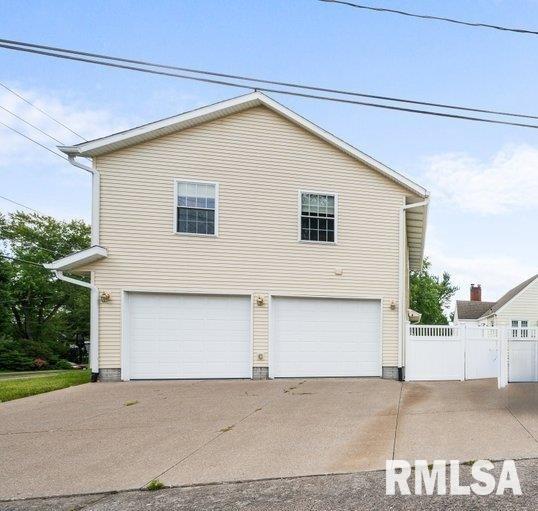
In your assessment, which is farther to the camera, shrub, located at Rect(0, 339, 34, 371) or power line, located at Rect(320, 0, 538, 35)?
shrub, located at Rect(0, 339, 34, 371)

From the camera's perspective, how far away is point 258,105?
42.1 feet

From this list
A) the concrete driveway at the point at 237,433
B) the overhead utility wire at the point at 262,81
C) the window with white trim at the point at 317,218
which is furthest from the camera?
the window with white trim at the point at 317,218

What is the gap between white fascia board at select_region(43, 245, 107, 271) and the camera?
435 inches

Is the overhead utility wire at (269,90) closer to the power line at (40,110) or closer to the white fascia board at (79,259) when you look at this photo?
the white fascia board at (79,259)

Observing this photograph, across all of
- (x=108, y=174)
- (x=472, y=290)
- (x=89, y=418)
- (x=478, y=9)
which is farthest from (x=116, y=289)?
(x=472, y=290)

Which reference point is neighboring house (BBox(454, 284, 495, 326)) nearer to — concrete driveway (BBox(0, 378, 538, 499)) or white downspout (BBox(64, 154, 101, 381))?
concrete driveway (BBox(0, 378, 538, 499))

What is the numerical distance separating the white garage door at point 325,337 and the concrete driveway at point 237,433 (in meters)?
2.14

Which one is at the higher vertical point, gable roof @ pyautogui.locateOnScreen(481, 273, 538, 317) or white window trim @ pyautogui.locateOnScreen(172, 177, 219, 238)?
white window trim @ pyautogui.locateOnScreen(172, 177, 219, 238)

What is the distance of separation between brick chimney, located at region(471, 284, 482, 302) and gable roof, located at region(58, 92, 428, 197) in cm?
3714

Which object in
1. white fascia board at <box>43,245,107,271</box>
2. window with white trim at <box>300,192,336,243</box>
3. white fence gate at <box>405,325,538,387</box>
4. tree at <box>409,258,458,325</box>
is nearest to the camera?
white fascia board at <box>43,245,107,271</box>

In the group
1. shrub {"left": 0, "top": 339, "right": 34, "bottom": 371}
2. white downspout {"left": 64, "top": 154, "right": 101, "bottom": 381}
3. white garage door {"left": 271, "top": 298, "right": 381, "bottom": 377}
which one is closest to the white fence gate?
white garage door {"left": 271, "top": 298, "right": 381, "bottom": 377}

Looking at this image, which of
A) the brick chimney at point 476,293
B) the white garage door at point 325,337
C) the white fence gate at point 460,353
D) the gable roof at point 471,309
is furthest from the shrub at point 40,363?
the brick chimney at point 476,293

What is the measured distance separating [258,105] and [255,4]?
3.16 meters

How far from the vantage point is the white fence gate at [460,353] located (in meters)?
11.5
